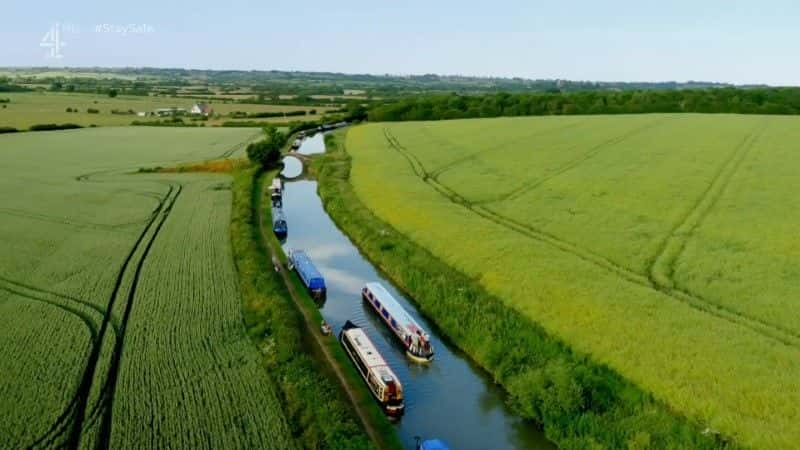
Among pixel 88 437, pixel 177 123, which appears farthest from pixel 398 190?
pixel 177 123

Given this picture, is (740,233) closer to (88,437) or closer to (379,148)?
→ (88,437)

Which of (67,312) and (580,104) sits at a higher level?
(580,104)

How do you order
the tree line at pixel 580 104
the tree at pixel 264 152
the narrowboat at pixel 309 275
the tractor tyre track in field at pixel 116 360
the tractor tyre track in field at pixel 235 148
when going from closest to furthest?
the tractor tyre track in field at pixel 116 360, the narrowboat at pixel 309 275, the tree at pixel 264 152, the tractor tyre track in field at pixel 235 148, the tree line at pixel 580 104

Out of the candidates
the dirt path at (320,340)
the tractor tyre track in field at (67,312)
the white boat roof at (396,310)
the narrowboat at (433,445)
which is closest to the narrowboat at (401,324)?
the white boat roof at (396,310)

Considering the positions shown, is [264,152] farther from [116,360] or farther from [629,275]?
[629,275]

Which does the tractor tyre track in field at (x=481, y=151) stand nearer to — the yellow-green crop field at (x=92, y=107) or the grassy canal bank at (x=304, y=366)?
the grassy canal bank at (x=304, y=366)

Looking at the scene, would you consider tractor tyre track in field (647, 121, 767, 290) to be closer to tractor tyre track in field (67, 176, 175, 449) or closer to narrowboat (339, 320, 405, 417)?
narrowboat (339, 320, 405, 417)

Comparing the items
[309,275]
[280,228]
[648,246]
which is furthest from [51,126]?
[648,246]
